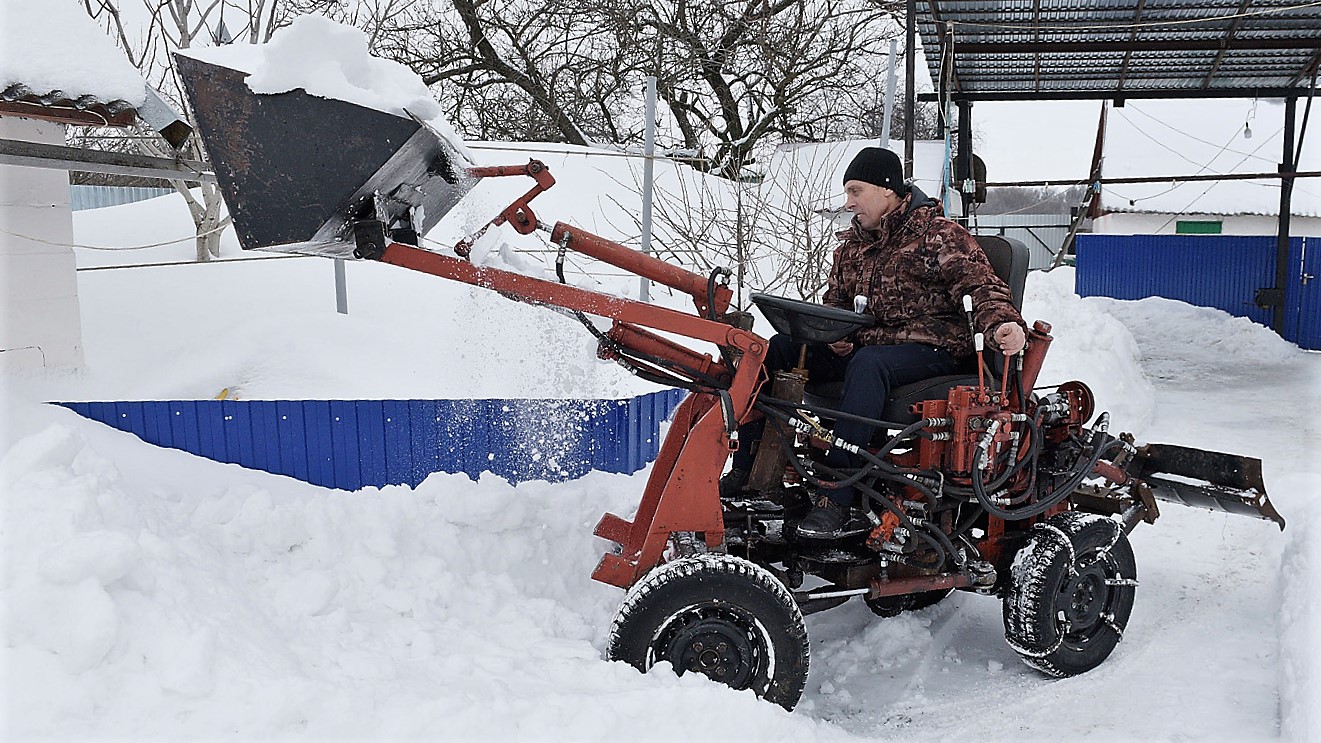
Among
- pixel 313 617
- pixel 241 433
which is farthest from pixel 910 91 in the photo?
pixel 313 617

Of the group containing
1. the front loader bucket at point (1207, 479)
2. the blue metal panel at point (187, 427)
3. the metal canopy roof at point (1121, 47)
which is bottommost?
the front loader bucket at point (1207, 479)

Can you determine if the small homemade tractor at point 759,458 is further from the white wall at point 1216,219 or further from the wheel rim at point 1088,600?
the white wall at point 1216,219

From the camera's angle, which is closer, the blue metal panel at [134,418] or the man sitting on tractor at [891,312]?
the man sitting on tractor at [891,312]

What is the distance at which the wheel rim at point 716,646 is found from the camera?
3043mm

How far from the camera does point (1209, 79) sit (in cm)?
1170

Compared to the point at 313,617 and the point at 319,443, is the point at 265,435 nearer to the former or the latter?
the point at 319,443

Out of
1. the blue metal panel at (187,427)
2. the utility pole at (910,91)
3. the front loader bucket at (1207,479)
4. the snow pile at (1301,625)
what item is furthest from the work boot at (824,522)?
the utility pole at (910,91)

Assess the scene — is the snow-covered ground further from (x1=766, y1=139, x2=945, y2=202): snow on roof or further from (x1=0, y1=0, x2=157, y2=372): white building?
(x1=766, y1=139, x2=945, y2=202): snow on roof

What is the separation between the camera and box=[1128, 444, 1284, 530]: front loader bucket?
411 cm

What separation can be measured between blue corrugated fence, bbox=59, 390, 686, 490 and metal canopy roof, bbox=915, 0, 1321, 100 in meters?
4.94

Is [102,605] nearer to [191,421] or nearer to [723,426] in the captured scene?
[723,426]

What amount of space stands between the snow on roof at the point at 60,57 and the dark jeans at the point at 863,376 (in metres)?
3.40

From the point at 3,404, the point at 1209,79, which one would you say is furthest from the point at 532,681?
the point at 1209,79

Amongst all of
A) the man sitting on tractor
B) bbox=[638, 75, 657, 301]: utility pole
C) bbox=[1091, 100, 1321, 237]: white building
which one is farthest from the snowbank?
bbox=[1091, 100, 1321, 237]: white building
